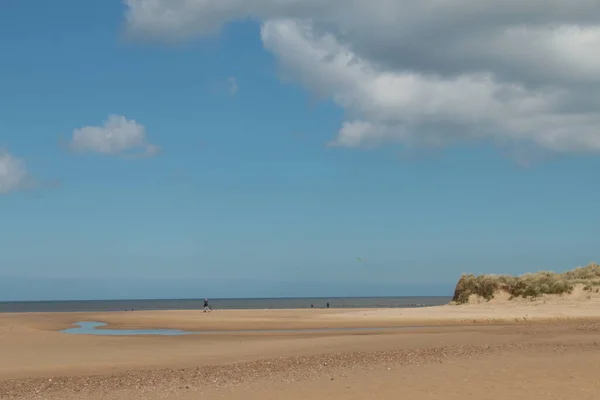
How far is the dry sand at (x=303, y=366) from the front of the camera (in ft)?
51.4

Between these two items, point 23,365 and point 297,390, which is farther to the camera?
point 23,365

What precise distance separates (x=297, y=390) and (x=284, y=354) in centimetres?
926

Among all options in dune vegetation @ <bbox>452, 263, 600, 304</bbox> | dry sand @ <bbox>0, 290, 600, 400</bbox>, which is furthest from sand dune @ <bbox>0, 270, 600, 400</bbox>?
dune vegetation @ <bbox>452, 263, 600, 304</bbox>

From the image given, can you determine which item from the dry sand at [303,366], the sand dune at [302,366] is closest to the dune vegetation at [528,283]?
the sand dune at [302,366]

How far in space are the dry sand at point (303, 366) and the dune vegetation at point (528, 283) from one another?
79.3 ft

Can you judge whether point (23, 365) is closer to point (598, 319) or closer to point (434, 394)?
point (434, 394)

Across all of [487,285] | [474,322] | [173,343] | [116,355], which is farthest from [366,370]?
[487,285]

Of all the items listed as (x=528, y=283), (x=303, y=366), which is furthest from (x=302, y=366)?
(x=528, y=283)

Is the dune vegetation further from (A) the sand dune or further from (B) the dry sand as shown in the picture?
(B) the dry sand

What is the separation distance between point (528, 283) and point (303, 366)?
43.0 metres

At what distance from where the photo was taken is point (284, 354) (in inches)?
984

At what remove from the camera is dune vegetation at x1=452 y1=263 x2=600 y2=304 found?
56625 mm

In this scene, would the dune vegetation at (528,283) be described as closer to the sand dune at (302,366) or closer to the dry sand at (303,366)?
the sand dune at (302,366)

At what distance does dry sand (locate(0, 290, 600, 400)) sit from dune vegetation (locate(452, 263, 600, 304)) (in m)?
24.2
